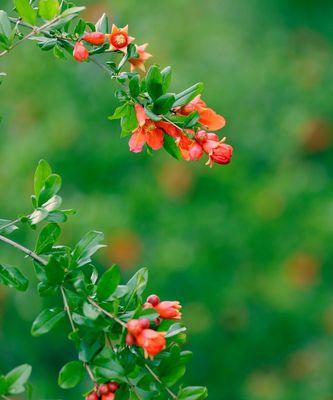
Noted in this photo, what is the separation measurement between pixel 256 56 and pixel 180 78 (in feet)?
3.30

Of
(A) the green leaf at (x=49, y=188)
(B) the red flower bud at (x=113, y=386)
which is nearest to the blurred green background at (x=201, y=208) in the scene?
(A) the green leaf at (x=49, y=188)

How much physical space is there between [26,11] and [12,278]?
1.04 ft

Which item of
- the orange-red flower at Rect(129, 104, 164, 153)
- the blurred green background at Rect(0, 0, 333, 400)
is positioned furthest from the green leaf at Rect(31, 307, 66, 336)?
the blurred green background at Rect(0, 0, 333, 400)

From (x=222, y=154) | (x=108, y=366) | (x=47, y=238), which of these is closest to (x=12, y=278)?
(x=47, y=238)

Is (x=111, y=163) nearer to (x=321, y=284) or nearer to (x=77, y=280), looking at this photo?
(x=321, y=284)

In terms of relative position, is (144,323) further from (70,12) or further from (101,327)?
(70,12)

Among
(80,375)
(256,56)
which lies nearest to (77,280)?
(80,375)

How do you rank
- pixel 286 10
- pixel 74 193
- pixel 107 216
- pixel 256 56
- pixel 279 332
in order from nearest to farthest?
pixel 107 216
pixel 74 193
pixel 279 332
pixel 256 56
pixel 286 10

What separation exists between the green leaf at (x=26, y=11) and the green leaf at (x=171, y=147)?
217 mm

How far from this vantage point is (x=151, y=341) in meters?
0.99

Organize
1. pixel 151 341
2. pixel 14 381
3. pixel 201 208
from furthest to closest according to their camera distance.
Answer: pixel 201 208
pixel 14 381
pixel 151 341

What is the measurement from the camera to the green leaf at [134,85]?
3.66 feet

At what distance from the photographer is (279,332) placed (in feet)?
16.3

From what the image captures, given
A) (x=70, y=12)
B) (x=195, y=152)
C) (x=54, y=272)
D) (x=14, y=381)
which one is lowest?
(x=14, y=381)
